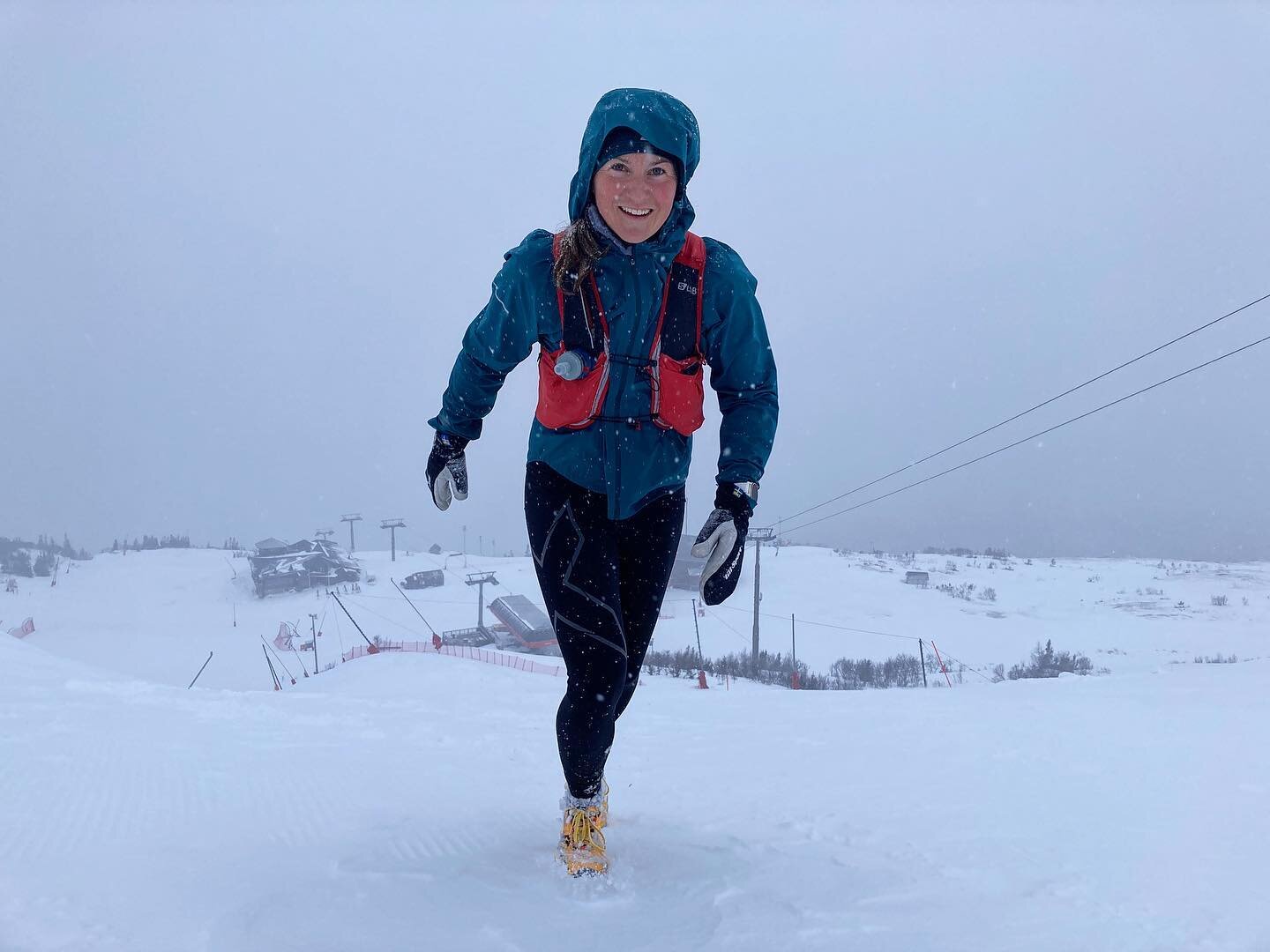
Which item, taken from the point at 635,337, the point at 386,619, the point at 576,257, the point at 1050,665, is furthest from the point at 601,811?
the point at 386,619

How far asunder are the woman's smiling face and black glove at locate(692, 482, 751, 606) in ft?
3.04

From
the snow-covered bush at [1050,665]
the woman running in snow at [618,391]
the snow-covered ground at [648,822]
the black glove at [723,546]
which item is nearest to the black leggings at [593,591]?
the woman running in snow at [618,391]

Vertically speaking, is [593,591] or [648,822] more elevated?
[593,591]

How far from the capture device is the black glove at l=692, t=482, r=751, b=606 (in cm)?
225

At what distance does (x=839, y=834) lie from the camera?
7.97 feet

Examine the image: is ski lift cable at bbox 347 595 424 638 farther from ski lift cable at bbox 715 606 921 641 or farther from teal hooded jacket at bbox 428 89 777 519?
teal hooded jacket at bbox 428 89 777 519

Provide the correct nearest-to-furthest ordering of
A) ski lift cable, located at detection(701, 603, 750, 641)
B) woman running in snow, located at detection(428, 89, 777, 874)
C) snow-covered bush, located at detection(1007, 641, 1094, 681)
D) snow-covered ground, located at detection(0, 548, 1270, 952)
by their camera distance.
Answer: snow-covered ground, located at detection(0, 548, 1270, 952), woman running in snow, located at detection(428, 89, 777, 874), snow-covered bush, located at detection(1007, 641, 1094, 681), ski lift cable, located at detection(701, 603, 750, 641)

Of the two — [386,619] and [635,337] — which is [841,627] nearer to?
[386,619]

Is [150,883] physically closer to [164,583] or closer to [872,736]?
[872,736]

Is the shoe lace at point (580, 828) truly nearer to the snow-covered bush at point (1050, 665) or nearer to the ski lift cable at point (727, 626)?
the snow-covered bush at point (1050, 665)

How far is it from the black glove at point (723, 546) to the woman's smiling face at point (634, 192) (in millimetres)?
928

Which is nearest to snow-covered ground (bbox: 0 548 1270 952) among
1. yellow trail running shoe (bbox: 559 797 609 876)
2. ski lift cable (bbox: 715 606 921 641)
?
yellow trail running shoe (bbox: 559 797 609 876)

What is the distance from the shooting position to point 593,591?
2.14 meters

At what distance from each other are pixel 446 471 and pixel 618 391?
768 mm
